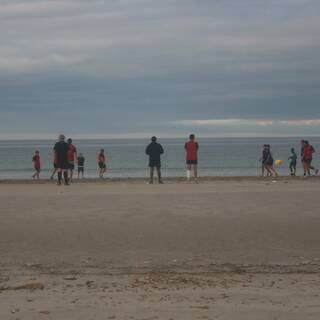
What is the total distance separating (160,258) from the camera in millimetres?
9711

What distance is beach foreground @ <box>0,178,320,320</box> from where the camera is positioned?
683 cm

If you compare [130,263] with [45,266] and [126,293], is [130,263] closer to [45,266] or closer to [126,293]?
[45,266]

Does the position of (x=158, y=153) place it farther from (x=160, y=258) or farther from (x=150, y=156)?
(x=160, y=258)

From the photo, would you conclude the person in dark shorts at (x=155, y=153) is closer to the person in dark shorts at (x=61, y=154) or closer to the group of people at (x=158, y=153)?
the group of people at (x=158, y=153)

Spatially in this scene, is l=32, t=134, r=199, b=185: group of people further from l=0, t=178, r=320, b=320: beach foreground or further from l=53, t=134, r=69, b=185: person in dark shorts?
l=0, t=178, r=320, b=320: beach foreground

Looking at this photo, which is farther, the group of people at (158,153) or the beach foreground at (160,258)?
the group of people at (158,153)

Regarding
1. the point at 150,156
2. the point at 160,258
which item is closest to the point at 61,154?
the point at 150,156

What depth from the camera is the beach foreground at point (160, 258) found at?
6.83m

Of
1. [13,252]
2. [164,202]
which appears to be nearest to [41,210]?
[164,202]

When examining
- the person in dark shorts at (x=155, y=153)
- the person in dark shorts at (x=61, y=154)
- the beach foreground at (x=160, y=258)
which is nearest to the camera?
the beach foreground at (x=160, y=258)

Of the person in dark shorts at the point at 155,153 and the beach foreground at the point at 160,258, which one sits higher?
the person in dark shorts at the point at 155,153

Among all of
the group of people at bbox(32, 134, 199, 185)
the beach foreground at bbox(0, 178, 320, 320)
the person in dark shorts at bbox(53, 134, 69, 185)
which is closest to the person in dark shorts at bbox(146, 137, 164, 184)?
the group of people at bbox(32, 134, 199, 185)

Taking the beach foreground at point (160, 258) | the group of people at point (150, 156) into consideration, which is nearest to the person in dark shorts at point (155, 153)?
the group of people at point (150, 156)

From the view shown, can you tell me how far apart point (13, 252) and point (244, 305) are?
173 inches
